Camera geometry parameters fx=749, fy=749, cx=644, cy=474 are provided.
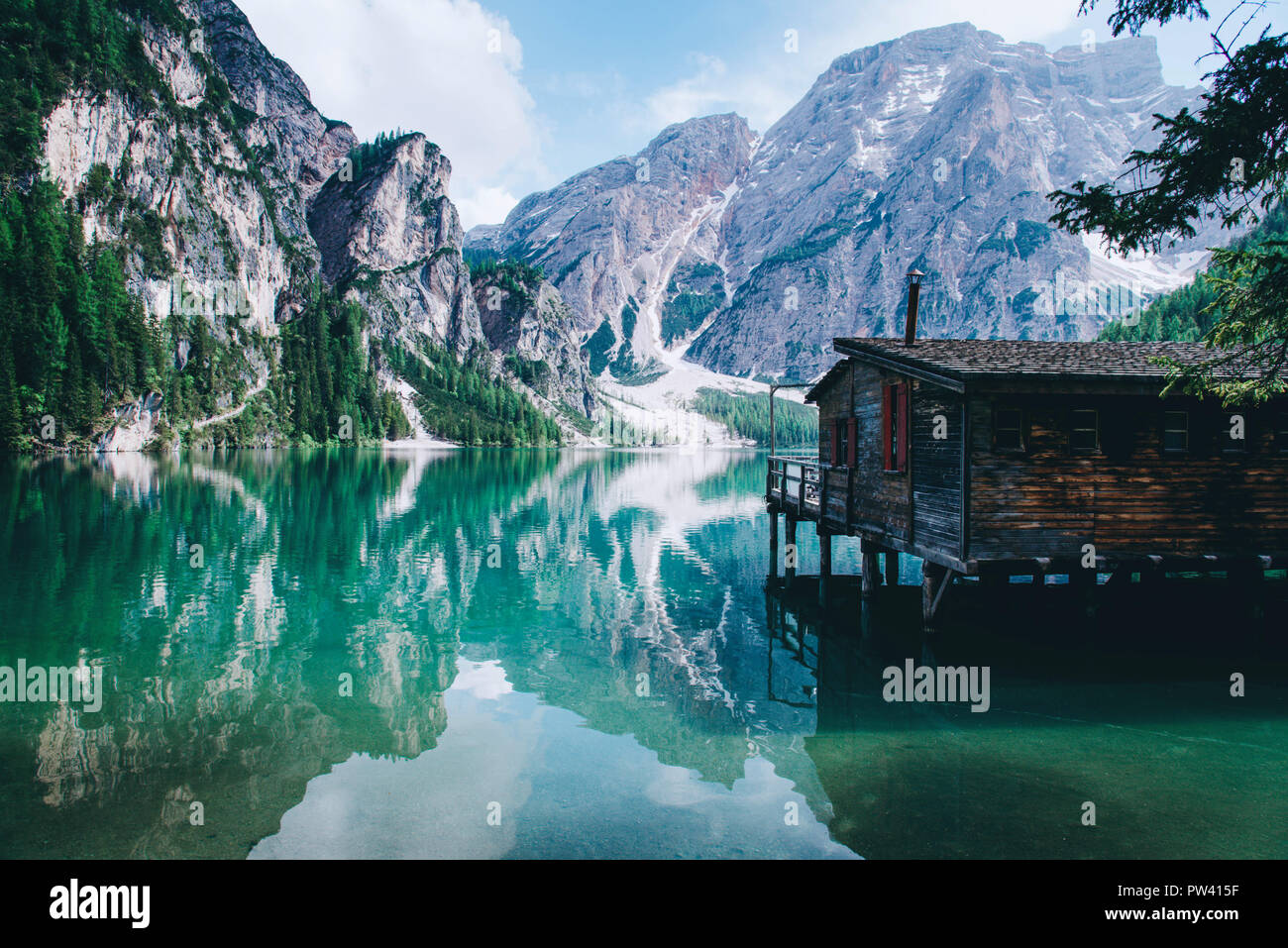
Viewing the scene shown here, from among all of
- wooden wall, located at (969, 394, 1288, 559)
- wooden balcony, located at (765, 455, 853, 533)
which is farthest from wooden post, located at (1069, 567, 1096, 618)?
wooden balcony, located at (765, 455, 853, 533)

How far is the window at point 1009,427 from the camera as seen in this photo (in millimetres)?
18500

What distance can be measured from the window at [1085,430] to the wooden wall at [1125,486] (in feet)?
0.46

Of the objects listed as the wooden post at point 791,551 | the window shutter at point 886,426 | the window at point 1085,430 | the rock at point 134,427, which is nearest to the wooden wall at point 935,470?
the window shutter at point 886,426

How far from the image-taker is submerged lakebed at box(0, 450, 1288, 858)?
35.3 ft

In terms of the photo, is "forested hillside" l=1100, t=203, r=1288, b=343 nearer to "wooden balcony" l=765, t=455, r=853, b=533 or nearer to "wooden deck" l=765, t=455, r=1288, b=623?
"wooden balcony" l=765, t=455, r=853, b=533

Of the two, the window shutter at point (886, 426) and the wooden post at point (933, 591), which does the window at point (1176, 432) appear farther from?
the window shutter at point (886, 426)

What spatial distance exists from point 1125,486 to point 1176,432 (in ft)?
6.56

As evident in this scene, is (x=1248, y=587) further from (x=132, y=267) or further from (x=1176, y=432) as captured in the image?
(x=132, y=267)

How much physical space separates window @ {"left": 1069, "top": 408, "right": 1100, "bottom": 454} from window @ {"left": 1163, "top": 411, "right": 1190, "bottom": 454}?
71.8 inches

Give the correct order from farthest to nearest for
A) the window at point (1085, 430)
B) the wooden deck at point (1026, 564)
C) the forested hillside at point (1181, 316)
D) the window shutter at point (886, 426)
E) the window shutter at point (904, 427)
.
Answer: the forested hillside at point (1181, 316), the window shutter at point (886, 426), the window shutter at point (904, 427), the window at point (1085, 430), the wooden deck at point (1026, 564)

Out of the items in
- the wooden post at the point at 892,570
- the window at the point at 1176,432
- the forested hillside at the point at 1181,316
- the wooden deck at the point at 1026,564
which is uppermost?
the forested hillside at the point at 1181,316

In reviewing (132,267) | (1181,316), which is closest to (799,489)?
(1181,316)
